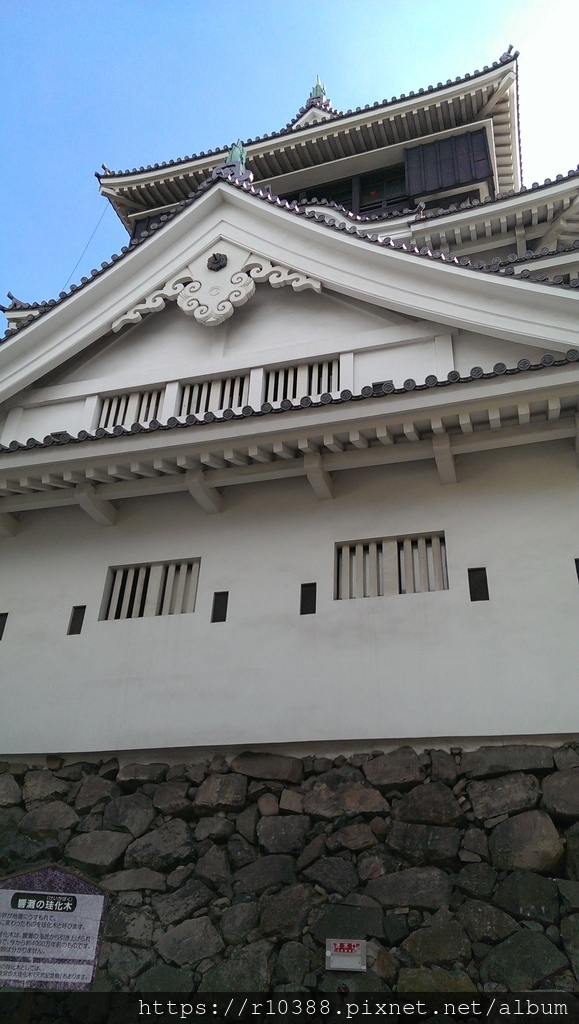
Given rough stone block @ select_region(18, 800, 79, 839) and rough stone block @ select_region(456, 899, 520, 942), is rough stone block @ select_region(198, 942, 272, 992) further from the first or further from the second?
rough stone block @ select_region(18, 800, 79, 839)

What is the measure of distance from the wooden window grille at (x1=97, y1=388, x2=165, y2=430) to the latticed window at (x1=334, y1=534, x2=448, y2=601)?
3.13 meters

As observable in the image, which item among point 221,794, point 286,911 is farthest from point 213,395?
point 286,911

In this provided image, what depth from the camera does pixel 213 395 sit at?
28.5ft

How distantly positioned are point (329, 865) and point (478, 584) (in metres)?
2.75

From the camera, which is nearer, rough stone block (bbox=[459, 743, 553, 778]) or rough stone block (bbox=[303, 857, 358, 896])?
rough stone block (bbox=[303, 857, 358, 896])

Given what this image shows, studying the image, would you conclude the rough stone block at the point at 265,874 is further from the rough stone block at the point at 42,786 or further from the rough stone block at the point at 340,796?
the rough stone block at the point at 42,786

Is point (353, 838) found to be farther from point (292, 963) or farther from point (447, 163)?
point (447, 163)

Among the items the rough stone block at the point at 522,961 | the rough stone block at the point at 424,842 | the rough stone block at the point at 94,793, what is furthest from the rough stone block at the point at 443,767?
the rough stone block at the point at 94,793

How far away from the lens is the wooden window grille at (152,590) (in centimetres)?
775

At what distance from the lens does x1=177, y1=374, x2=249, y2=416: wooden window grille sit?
8578 millimetres

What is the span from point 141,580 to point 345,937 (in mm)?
4073

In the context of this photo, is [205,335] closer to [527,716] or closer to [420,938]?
[527,716]

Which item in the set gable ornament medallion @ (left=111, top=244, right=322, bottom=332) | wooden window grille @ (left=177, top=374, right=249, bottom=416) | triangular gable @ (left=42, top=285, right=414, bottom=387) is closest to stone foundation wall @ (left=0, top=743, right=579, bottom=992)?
wooden window grille @ (left=177, top=374, right=249, bottom=416)

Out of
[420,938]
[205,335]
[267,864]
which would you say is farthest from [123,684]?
[205,335]
